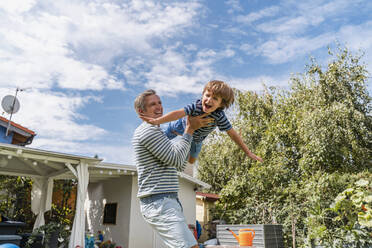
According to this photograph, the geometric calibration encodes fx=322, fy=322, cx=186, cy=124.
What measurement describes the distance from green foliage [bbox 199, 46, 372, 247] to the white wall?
326 cm

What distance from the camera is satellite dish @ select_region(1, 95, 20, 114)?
936cm

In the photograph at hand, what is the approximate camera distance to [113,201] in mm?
9828

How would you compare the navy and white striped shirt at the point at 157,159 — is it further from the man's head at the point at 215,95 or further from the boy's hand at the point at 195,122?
the man's head at the point at 215,95

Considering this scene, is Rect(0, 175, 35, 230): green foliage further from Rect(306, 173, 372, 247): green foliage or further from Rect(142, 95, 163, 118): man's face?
Rect(142, 95, 163, 118): man's face

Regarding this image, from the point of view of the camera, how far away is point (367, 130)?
990 cm

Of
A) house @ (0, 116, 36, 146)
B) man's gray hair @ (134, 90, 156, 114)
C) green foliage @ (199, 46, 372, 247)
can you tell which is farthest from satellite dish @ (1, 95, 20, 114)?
man's gray hair @ (134, 90, 156, 114)

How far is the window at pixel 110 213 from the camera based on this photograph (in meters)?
9.64

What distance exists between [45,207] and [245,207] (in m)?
5.86

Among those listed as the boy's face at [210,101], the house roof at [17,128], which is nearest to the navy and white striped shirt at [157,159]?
the boy's face at [210,101]

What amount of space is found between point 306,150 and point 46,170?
776 cm

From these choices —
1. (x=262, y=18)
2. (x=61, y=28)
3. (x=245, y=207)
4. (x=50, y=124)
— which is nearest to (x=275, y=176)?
(x=245, y=207)

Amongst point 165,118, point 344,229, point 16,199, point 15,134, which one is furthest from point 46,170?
point 165,118

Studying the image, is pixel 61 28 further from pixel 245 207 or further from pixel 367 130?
pixel 367 130

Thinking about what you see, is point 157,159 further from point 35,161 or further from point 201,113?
point 35,161
